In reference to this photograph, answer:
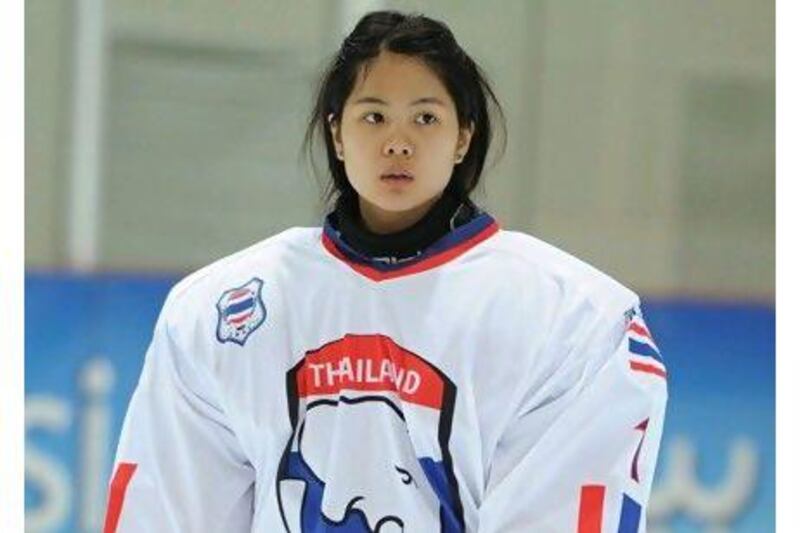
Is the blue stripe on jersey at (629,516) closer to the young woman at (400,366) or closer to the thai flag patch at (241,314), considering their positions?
the young woman at (400,366)

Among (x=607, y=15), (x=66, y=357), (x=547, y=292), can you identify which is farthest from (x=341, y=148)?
(x=607, y=15)

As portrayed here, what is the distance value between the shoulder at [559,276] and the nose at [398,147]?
A: 0.09 m

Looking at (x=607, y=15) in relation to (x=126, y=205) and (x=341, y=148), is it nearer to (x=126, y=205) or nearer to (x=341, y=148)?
(x=126, y=205)

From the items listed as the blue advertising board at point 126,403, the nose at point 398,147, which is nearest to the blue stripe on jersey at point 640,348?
the nose at point 398,147

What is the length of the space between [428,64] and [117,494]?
0.38 m

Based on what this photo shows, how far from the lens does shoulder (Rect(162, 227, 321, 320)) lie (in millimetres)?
1260

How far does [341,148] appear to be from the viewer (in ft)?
4.10

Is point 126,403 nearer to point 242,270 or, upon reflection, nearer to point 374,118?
point 242,270

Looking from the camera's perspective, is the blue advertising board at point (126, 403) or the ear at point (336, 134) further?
the blue advertising board at point (126, 403)

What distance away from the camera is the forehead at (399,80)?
121cm

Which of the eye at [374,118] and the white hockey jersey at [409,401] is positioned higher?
the eye at [374,118]

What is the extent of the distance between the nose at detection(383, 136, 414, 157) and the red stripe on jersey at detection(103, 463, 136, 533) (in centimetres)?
30

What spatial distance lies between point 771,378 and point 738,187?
0.29 meters

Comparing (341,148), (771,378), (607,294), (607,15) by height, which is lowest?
(771,378)
